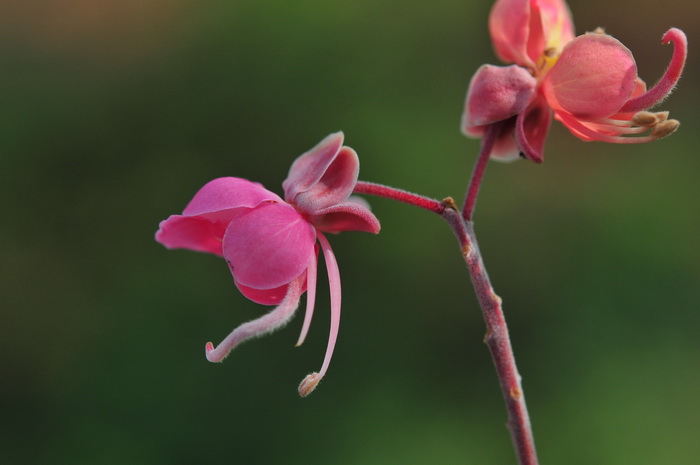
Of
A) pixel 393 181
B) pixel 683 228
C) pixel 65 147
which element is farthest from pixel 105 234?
pixel 683 228

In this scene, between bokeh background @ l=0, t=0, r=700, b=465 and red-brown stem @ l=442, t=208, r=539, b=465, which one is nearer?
red-brown stem @ l=442, t=208, r=539, b=465

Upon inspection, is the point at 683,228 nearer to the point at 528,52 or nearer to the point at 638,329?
the point at 638,329

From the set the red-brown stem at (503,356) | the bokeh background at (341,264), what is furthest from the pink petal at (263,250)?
the bokeh background at (341,264)

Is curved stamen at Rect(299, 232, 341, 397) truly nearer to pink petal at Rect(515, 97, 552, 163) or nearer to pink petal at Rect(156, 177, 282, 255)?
pink petal at Rect(156, 177, 282, 255)

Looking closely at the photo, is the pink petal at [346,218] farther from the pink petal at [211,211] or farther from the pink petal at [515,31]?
the pink petal at [515,31]

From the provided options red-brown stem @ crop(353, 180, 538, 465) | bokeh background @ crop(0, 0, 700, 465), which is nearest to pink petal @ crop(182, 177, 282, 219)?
red-brown stem @ crop(353, 180, 538, 465)

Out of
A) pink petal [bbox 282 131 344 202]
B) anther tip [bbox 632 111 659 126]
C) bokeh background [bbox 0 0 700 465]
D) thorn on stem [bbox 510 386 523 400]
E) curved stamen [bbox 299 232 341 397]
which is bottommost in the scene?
bokeh background [bbox 0 0 700 465]

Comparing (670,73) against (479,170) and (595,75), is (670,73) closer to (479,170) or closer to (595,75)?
(595,75)
